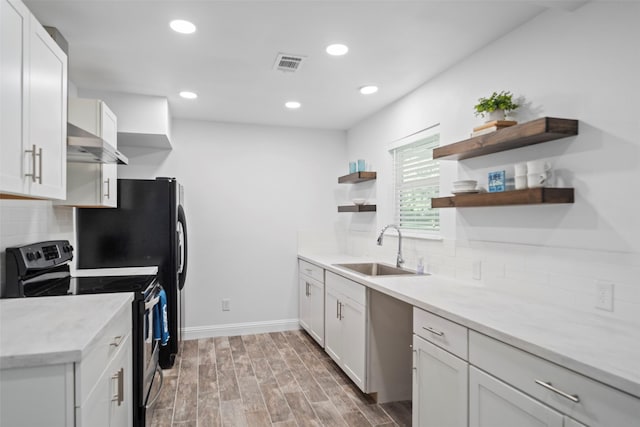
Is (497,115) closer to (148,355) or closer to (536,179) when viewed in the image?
(536,179)

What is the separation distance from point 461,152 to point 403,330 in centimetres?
134

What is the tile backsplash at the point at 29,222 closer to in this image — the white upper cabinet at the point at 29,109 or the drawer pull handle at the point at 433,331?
the white upper cabinet at the point at 29,109

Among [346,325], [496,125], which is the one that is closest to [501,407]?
[496,125]

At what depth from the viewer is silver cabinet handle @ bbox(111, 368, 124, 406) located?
67.6 inches

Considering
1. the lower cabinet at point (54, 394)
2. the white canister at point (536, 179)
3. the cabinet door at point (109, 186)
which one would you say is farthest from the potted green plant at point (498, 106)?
the cabinet door at point (109, 186)

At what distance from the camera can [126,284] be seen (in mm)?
2465

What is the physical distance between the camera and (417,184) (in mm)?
3430

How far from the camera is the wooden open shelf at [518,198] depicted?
1893 millimetres

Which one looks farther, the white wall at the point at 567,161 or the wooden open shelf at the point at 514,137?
the wooden open shelf at the point at 514,137

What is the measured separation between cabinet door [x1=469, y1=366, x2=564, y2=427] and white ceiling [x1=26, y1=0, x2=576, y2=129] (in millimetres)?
1791

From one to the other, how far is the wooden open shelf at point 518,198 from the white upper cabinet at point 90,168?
244cm

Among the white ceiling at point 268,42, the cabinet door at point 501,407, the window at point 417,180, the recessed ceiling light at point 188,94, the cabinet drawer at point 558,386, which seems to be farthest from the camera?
the recessed ceiling light at point 188,94

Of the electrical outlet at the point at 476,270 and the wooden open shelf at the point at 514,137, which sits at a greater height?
the wooden open shelf at the point at 514,137

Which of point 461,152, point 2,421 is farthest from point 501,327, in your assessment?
point 2,421
